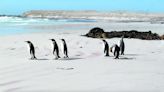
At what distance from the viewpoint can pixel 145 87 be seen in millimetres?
8797

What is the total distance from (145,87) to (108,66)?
3356 mm

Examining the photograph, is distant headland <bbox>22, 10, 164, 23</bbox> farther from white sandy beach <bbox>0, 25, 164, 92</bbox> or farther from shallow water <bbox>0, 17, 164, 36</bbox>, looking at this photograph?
white sandy beach <bbox>0, 25, 164, 92</bbox>

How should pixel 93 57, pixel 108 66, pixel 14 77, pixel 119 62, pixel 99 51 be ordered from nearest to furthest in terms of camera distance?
1. pixel 14 77
2. pixel 108 66
3. pixel 119 62
4. pixel 93 57
5. pixel 99 51

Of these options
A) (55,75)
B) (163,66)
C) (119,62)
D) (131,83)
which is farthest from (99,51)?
(131,83)

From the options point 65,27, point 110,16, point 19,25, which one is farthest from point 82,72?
point 110,16

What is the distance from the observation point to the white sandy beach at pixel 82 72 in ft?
29.1

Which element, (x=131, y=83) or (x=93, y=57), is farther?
(x=93, y=57)

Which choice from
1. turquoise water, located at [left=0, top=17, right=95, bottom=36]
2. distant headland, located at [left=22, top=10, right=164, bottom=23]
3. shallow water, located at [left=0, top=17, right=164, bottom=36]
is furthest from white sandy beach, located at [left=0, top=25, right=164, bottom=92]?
distant headland, located at [left=22, top=10, right=164, bottom=23]

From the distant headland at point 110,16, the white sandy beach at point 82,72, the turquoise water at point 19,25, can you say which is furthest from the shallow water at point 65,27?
the distant headland at point 110,16

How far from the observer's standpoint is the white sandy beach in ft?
→ 29.1

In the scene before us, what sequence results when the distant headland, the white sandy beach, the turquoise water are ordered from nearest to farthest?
1. the white sandy beach
2. the turquoise water
3. the distant headland

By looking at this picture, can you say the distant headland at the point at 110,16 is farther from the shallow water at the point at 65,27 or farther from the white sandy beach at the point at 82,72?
the white sandy beach at the point at 82,72

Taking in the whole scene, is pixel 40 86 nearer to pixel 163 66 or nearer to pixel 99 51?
pixel 163 66

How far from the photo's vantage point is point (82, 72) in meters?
10.9
